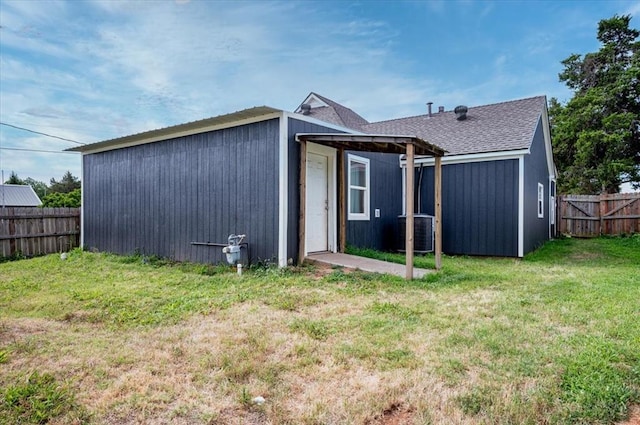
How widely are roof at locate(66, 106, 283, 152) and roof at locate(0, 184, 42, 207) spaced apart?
2753cm

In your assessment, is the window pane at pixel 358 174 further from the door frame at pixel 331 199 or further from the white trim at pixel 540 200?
the white trim at pixel 540 200

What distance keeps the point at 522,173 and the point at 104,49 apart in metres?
11.6

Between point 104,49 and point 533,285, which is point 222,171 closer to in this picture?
point 533,285

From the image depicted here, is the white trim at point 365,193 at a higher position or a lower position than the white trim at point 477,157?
lower

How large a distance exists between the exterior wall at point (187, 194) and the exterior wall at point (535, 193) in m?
6.29

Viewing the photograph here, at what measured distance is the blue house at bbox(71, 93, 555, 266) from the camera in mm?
6426

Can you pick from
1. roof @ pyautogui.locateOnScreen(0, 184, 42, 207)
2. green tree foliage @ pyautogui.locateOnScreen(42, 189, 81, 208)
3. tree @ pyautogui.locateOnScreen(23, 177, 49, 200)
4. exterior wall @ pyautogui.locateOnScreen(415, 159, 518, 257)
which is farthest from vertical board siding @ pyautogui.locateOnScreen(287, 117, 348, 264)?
tree @ pyautogui.locateOnScreen(23, 177, 49, 200)

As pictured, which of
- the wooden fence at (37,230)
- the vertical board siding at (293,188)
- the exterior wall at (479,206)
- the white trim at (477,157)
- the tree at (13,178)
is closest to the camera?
the vertical board siding at (293,188)

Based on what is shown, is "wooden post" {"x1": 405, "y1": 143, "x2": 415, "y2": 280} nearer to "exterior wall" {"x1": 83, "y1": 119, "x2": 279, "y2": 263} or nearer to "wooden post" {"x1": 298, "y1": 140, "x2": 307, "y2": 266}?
"wooden post" {"x1": 298, "y1": 140, "x2": 307, "y2": 266}

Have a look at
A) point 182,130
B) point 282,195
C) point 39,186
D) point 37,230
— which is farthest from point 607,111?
point 39,186

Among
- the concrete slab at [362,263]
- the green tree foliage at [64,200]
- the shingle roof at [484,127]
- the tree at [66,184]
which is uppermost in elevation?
the tree at [66,184]

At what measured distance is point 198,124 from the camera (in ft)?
23.2

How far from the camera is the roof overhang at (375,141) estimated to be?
5752mm

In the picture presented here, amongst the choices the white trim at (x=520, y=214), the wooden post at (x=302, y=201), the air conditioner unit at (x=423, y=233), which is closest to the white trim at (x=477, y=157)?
the white trim at (x=520, y=214)
